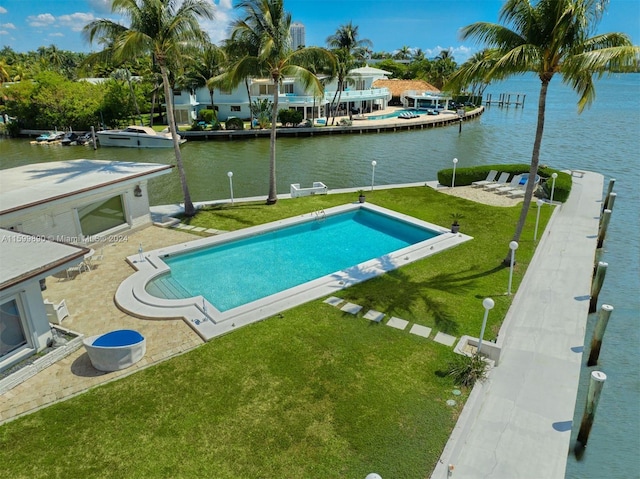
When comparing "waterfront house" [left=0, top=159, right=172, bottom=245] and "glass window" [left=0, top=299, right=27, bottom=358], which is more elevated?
"waterfront house" [left=0, top=159, right=172, bottom=245]

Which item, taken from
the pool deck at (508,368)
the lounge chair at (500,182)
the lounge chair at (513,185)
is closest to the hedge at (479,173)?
the lounge chair at (500,182)

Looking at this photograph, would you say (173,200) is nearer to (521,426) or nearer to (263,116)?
(521,426)

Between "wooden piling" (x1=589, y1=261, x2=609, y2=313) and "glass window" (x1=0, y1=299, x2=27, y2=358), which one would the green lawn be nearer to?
"glass window" (x1=0, y1=299, x2=27, y2=358)

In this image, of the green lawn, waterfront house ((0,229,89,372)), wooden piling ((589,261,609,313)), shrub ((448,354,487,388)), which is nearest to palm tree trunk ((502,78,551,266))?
wooden piling ((589,261,609,313))

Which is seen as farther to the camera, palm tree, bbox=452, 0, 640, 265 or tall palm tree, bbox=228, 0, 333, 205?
tall palm tree, bbox=228, 0, 333, 205

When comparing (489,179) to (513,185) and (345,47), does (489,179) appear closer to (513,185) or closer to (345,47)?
(513,185)

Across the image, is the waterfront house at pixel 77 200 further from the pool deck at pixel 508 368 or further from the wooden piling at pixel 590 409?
the wooden piling at pixel 590 409
